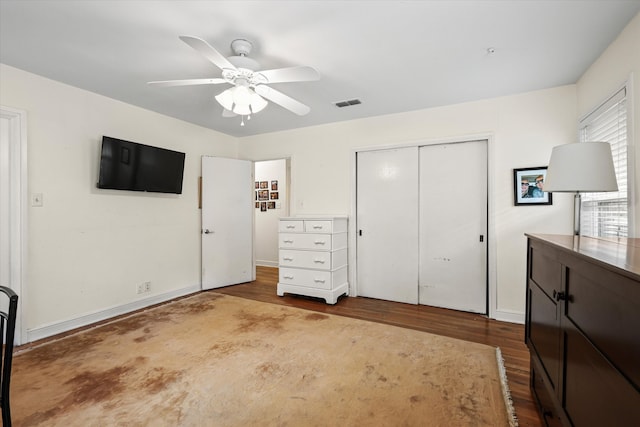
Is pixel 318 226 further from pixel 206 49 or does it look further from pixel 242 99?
pixel 206 49

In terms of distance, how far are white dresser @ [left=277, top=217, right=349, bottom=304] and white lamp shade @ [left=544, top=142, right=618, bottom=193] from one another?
226cm

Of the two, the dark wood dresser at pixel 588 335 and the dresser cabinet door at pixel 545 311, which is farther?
the dresser cabinet door at pixel 545 311

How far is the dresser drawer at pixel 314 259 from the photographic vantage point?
3.53 meters

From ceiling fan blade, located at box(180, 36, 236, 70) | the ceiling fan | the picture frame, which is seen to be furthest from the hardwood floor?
ceiling fan blade, located at box(180, 36, 236, 70)

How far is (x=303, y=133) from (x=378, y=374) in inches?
126

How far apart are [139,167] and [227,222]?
1.44 metres

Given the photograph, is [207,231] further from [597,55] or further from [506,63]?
[597,55]

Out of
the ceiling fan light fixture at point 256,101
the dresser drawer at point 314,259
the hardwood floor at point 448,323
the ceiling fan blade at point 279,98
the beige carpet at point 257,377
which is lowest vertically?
the hardwood floor at point 448,323

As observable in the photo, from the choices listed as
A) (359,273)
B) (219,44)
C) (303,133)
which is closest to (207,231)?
(303,133)

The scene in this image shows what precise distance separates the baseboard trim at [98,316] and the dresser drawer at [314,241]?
1526mm

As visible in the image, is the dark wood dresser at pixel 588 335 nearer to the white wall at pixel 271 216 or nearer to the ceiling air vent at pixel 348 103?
the ceiling air vent at pixel 348 103

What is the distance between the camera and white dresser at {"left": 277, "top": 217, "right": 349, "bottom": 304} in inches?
139

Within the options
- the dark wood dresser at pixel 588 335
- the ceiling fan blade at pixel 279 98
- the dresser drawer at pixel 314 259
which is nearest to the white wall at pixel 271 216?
the dresser drawer at pixel 314 259

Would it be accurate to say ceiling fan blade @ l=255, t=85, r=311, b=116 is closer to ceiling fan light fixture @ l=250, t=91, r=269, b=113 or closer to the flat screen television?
ceiling fan light fixture @ l=250, t=91, r=269, b=113
